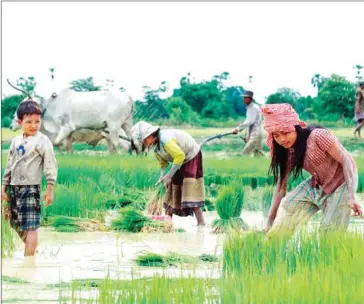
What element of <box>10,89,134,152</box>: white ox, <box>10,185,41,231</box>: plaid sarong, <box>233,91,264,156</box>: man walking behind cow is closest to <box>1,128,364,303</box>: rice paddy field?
<box>10,185,41,231</box>: plaid sarong

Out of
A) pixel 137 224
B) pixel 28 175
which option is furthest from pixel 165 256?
pixel 137 224

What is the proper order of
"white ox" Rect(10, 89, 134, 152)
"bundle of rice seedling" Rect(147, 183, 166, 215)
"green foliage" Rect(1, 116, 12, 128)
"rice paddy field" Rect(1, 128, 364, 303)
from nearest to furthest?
"rice paddy field" Rect(1, 128, 364, 303), "bundle of rice seedling" Rect(147, 183, 166, 215), "white ox" Rect(10, 89, 134, 152), "green foliage" Rect(1, 116, 12, 128)

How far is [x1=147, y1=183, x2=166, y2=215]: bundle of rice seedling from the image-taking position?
9.02 m

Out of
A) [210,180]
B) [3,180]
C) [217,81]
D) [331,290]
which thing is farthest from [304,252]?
[217,81]

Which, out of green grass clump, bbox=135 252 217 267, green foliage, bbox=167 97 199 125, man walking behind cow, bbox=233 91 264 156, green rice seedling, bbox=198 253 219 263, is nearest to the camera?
green grass clump, bbox=135 252 217 267

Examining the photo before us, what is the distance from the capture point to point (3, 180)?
669cm

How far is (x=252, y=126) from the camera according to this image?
16359 mm

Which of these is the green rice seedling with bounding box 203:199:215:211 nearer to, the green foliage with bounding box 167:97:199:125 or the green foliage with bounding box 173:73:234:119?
the green foliage with bounding box 167:97:199:125

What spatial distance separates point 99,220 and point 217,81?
1292 inches

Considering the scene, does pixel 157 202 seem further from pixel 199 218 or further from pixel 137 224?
pixel 137 224

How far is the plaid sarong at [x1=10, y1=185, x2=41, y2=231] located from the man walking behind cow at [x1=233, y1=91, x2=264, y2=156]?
8533 millimetres

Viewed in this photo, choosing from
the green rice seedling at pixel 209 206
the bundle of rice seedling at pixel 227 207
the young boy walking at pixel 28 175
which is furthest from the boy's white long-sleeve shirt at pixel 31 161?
the green rice seedling at pixel 209 206

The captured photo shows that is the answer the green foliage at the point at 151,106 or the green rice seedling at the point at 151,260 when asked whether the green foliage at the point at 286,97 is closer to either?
the green foliage at the point at 151,106

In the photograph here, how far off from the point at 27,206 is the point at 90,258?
1.68 ft
